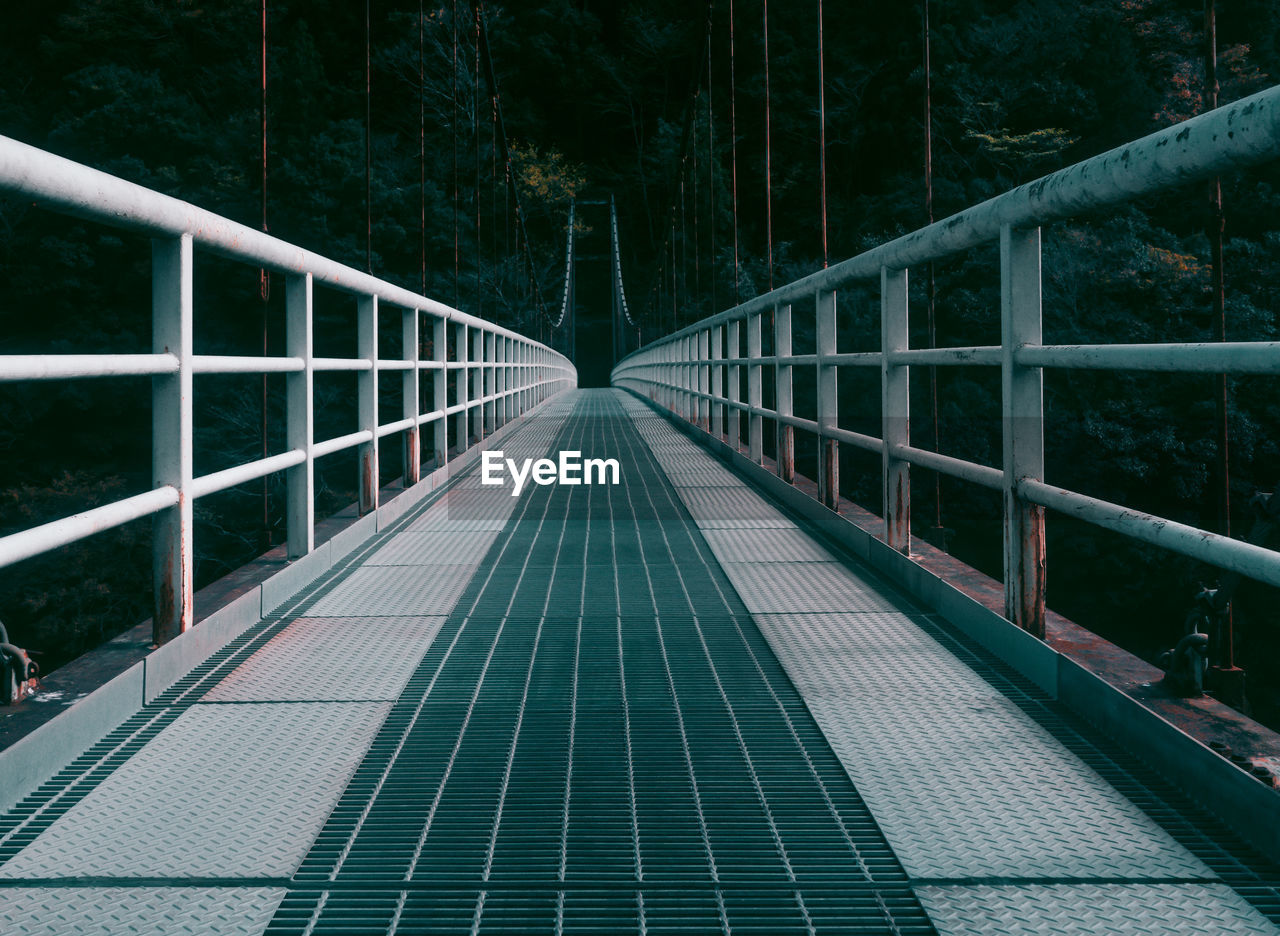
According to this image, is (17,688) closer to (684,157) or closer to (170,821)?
(170,821)

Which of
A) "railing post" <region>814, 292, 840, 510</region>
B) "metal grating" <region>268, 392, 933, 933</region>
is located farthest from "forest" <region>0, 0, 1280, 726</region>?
"metal grating" <region>268, 392, 933, 933</region>

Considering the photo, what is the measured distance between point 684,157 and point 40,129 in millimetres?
16689

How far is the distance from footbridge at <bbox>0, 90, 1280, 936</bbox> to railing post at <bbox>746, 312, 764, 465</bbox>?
269 centimetres

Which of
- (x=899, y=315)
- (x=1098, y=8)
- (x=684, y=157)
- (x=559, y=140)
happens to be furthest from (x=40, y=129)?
(x=559, y=140)

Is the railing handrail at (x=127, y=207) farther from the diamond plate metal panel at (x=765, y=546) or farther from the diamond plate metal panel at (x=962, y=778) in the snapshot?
the diamond plate metal panel at (x=765, y=546)

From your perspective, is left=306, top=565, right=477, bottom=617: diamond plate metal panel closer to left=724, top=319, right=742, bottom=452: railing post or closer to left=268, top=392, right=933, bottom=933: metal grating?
left=268, top=392, right=933, bottom=933: metal grating

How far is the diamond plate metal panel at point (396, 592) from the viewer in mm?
3275

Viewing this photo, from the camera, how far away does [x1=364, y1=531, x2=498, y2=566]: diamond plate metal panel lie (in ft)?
13.5

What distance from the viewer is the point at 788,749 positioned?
2123mm

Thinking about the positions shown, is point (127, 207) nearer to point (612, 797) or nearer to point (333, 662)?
point (333, 662)

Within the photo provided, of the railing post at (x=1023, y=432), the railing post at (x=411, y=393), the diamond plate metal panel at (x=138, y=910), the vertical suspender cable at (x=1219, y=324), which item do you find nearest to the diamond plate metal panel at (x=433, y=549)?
the railing post at (x=411, y=393)

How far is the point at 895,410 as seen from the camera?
12.0 feet

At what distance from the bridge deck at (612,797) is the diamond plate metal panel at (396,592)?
5 cm

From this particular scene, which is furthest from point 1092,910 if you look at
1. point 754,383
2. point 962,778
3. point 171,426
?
point 754,383
